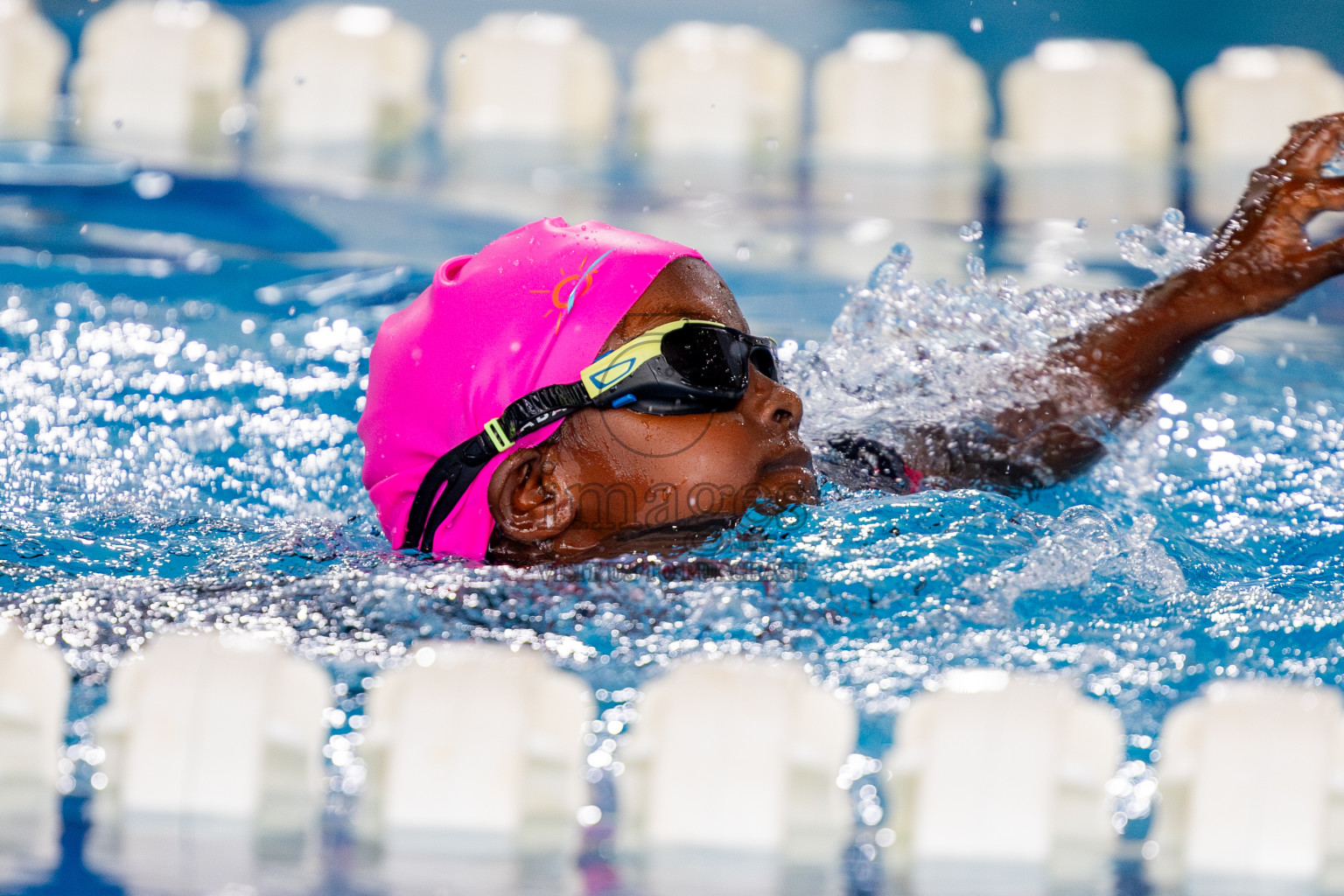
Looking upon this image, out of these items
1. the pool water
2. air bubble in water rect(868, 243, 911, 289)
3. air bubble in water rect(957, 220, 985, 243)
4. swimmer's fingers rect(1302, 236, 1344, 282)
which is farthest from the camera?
air bubble in water rect(957, 220, 985, 243)

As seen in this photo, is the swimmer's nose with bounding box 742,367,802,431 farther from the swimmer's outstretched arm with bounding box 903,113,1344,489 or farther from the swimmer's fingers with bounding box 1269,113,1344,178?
the swimmer's fingers with bounding box 1269,113,1344,178

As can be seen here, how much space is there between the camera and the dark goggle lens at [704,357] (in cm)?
202

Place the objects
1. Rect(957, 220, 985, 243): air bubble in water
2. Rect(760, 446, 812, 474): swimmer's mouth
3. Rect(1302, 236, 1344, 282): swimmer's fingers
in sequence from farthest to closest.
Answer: Rect(957, 220, 985, 243): air bubble in water
Rect(760, 446, 812, 474): swimmer's mouth
Rect(1302, 236, 1344, 282): swimmer's fingers

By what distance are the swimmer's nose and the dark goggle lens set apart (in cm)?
4

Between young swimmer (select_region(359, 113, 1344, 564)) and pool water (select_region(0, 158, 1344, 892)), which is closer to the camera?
pool water (select_region(0, 158, 1344, 892))

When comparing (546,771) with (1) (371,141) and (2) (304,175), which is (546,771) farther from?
(1) (371,141)

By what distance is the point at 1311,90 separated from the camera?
16.7 feet

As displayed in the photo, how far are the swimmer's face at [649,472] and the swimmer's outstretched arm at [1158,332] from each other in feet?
1.72

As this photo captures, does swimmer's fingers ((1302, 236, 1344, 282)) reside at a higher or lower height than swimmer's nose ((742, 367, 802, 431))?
higher

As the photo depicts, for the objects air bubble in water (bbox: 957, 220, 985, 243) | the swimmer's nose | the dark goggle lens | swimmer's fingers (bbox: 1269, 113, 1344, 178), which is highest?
air bubble in water (bbox: 957, 220, 985, 243)

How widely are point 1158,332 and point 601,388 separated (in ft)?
3.13

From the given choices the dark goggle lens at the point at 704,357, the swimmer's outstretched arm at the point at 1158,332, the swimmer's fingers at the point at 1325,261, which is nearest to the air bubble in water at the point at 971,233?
the swimmer's outstretched arm at the point at 1158,332

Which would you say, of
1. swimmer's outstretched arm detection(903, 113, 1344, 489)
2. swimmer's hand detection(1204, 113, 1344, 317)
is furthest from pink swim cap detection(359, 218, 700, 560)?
→ swimmer's hand detection(1204, 113, 1344, 317)

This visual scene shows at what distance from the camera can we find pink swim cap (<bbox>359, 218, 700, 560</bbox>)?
2.04 meters
